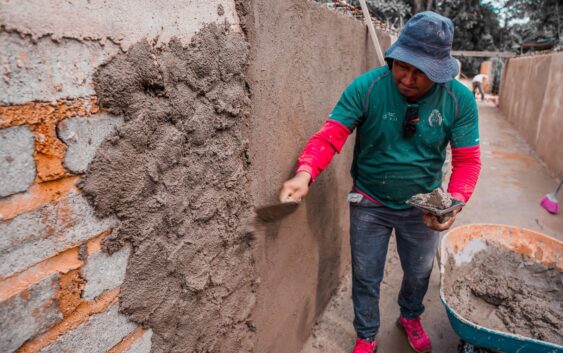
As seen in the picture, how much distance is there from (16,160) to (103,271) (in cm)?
41

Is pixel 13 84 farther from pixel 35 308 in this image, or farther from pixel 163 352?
pixel 163 352

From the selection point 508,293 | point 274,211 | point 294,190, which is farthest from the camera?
point 508,293

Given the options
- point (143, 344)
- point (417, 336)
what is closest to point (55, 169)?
point (143, 344)

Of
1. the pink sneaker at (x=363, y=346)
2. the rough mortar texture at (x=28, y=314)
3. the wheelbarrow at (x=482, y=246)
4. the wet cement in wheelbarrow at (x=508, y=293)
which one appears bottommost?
the pink sneaker at (x=363, y=346)

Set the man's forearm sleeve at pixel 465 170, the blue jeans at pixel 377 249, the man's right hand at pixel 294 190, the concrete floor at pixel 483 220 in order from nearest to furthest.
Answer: the man's right hand at pixel 294 190, the man's forearm sleeve at pixel 465 170, the blue jeans at pixel 377 249, the concrete floor at pixel 483 220

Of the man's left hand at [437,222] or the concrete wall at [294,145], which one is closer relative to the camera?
the concrete wall at [294,145]

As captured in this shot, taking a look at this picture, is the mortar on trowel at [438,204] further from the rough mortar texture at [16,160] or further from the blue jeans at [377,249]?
the rough mortar texture at [16,160]

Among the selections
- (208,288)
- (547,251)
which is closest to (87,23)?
(208,288)

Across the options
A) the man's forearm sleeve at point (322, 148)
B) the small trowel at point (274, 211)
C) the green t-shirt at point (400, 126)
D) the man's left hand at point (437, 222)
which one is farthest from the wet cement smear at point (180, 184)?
the man's left hand at point (437, 222)

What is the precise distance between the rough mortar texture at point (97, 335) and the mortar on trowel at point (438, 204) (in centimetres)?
138

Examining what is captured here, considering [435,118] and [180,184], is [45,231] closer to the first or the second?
[180,184]

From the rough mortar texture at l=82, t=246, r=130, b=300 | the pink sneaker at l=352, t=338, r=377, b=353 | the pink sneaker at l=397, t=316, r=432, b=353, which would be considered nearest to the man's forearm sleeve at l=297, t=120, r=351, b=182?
the rough mortar texture at l=82, t=246, r=130, b=300

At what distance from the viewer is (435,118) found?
1.96m

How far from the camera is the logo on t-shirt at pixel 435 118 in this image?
6.40 feet
